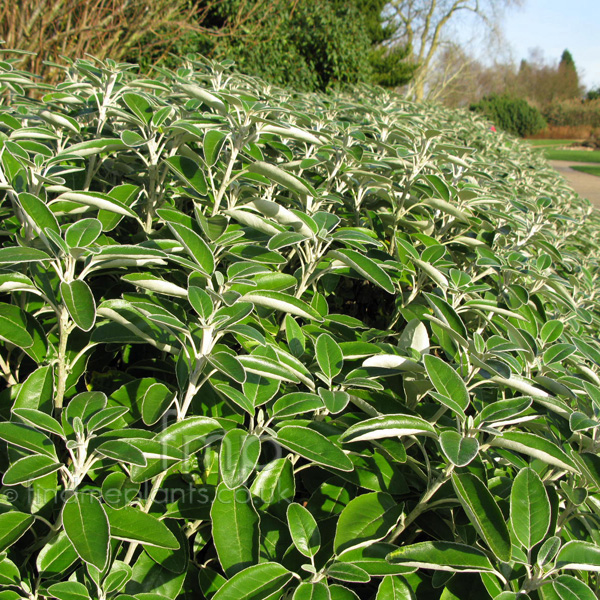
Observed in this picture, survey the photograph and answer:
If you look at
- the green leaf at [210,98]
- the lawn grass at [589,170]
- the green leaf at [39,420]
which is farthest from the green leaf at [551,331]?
the lawn grass at [589,170]

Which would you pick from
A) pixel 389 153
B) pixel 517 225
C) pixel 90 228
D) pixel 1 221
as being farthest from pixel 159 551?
pixel 389 153

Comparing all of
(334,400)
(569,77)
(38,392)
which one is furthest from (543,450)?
(569,77)

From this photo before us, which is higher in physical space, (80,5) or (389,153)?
(80,5)

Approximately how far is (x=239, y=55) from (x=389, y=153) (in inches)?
281

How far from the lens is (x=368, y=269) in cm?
144

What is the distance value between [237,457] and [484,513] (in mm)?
486

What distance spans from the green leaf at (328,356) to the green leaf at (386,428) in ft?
0.59

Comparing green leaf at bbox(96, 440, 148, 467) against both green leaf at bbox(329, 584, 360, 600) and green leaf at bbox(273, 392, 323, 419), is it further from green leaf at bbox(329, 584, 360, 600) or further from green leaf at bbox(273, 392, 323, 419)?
green leaf at bbox(329, 584, 360, 600)

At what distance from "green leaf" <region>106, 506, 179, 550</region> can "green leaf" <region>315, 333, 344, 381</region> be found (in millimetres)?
480

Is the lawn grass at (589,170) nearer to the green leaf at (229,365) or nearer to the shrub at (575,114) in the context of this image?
the green leaf at (229,365)

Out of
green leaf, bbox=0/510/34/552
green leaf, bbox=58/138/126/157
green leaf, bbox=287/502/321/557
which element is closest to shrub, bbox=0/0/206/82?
green leaf, bbox=58/138/126/157

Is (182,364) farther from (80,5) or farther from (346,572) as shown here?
(80,5)

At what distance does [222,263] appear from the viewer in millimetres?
1714

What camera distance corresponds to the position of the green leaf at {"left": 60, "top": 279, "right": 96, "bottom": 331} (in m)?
1.01
